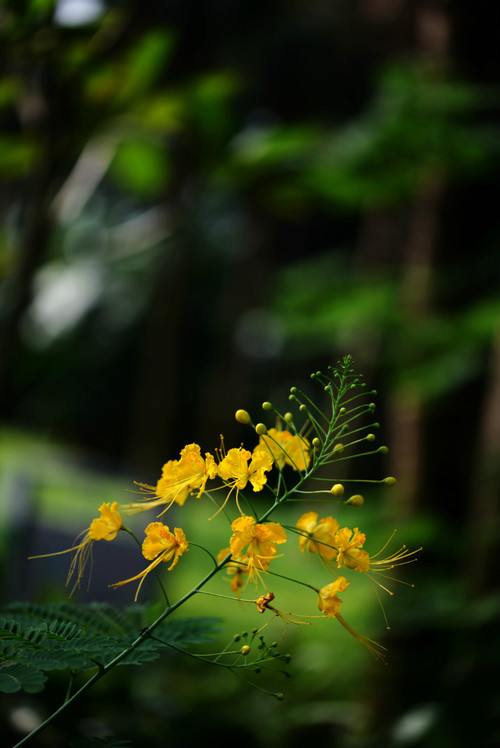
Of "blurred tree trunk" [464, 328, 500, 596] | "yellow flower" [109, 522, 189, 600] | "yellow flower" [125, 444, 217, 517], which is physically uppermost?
"yellow flower" [125, 444, 217, 517]

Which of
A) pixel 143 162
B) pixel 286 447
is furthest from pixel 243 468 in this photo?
pixel 143 162

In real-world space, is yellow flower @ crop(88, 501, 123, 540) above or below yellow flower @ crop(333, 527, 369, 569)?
above

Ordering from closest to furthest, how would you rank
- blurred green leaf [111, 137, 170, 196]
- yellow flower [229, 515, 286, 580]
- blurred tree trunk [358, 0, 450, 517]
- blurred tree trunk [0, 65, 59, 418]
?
yellow flower [229, 515, 286, 580], blurred tree trunk [0, 65, 59, 418], blurred tree trunk [358, 0, 450, 517], blurred green leaf [111, 137, 170, 196]

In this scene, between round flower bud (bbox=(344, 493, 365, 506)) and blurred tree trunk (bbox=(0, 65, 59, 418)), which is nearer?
round flower bud (bbox=(344, 493, 365, 506))

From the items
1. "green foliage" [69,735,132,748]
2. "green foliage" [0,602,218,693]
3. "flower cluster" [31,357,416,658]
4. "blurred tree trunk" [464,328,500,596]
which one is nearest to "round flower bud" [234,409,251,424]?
"flower cluster" [31,357,416,658]

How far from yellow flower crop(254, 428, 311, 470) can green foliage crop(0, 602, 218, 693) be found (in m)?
0.24

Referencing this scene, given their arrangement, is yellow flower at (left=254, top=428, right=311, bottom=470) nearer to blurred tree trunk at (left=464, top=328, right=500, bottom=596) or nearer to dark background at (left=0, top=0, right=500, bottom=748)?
dark background at (left=0, top=0, right=500, bottom=748)

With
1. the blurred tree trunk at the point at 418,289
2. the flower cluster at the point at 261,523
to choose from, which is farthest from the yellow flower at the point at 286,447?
the blurred tree trunk at the point at 418,289

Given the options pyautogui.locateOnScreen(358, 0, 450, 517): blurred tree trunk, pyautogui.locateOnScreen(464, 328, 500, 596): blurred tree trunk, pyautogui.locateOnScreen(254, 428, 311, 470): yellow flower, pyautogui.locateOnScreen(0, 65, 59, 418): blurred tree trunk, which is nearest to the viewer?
pyautogui.locateOnScreen(254, 428, 311, 470): yellow flower

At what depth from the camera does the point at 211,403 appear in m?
8.58

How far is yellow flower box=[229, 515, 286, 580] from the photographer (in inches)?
24.0

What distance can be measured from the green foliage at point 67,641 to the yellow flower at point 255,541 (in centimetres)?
13

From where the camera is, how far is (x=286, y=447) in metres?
0.76

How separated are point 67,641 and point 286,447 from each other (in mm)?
327
